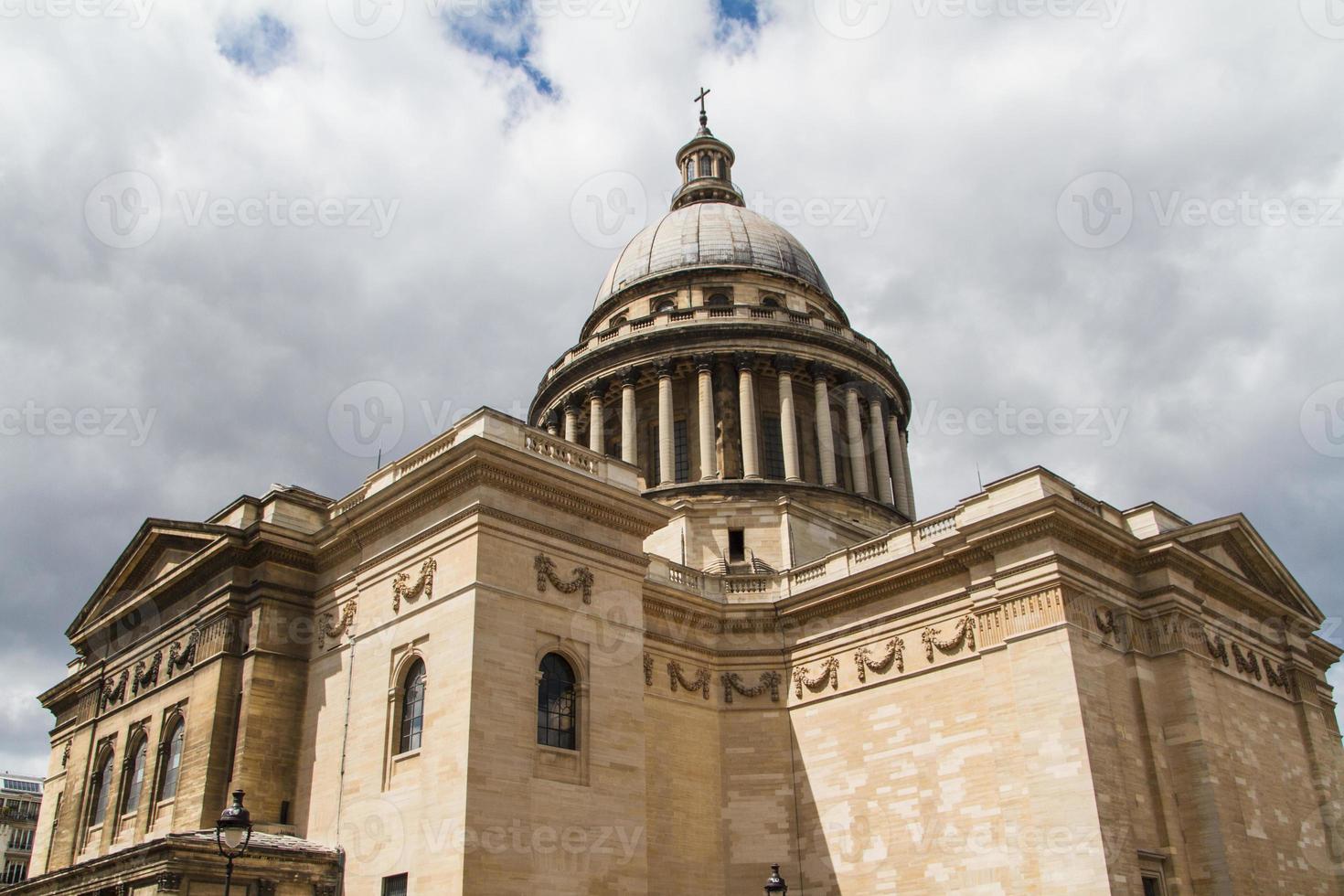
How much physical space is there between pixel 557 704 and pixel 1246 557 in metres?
20.3

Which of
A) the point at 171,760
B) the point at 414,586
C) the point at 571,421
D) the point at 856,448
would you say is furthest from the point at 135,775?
the point at 856,448

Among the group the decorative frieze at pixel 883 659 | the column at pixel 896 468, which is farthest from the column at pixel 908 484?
the decorative frieze at pixel 883 659

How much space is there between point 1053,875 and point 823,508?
19.0m

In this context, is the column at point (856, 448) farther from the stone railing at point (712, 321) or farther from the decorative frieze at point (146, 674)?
the decorative frieze at point (146, 674)

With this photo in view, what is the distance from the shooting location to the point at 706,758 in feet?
101

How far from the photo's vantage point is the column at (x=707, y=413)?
41500 millimetres

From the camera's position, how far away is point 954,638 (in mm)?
28312

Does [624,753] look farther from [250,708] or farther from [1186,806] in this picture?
[1186,806]

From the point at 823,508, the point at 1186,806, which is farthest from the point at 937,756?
the point at 823,508

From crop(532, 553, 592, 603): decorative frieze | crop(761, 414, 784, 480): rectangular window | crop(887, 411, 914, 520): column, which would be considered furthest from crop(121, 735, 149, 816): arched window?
crop(887, 411, 914, 520): column

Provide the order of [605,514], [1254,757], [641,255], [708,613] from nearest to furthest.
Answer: [605,514] → [1254,757] → [708,613] → [641,255]

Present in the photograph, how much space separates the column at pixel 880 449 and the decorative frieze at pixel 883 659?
15.2 metres

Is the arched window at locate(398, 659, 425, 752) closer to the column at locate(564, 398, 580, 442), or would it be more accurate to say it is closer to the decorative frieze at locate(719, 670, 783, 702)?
the decorative frieze at locate(719, 670, 783, 702)

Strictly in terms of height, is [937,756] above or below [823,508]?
below
